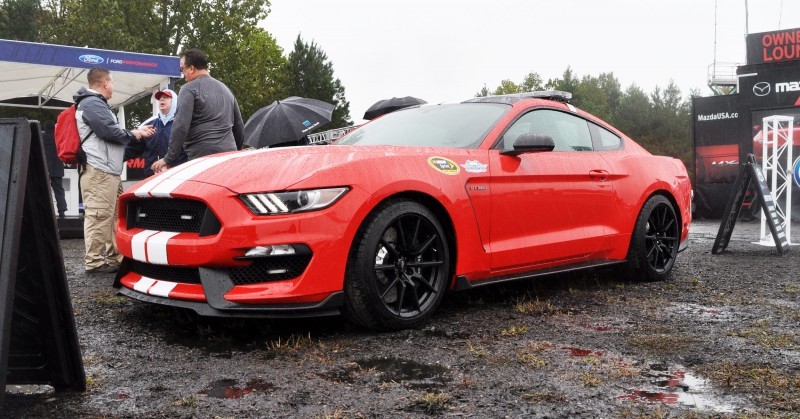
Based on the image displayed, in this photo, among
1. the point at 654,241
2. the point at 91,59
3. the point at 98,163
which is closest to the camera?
the point at 654,241

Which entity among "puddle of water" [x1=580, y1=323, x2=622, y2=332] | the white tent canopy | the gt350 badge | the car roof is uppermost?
the white tent canopy

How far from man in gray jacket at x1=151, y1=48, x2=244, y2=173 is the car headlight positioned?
8.48 feet

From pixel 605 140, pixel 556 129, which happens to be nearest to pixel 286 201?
pixel 556 129

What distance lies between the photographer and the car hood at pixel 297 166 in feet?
11.7

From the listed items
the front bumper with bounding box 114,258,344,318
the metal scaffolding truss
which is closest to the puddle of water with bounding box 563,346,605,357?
the front bumper with bounding box 114,258,344,318

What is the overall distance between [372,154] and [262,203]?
690mm

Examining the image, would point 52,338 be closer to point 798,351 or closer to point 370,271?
point 370,271

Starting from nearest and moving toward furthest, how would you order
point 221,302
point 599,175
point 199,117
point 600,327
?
point 221,302, point 600,327, point 599,175, point 199,117

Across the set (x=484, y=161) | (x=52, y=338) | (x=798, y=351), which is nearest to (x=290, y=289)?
(x=52, y=338)

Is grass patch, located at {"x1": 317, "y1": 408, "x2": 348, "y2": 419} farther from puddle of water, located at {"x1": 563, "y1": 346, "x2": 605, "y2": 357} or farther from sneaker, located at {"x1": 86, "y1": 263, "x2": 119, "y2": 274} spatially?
sneaker, located at {"x1": 86, "y1": 263, "x2": 119, "y2": 274}

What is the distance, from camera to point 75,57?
1329 centimetres

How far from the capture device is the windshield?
4582 mm

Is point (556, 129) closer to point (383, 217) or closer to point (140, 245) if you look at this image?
point (383, 217)

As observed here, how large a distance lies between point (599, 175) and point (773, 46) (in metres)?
16.9
